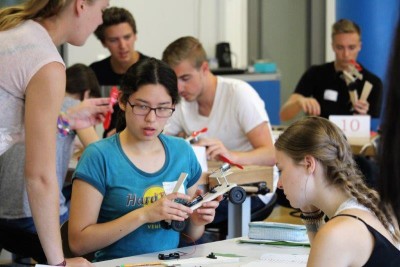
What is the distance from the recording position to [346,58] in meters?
6.08

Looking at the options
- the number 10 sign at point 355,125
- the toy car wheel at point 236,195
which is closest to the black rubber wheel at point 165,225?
the toy car wheel at point 236,195

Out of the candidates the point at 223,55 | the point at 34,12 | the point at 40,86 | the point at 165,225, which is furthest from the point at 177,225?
the point at 223,55

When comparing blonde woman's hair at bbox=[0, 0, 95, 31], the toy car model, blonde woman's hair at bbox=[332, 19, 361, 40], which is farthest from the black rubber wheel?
blonde woman's hair at bbox=[332, 19, 361, 40]

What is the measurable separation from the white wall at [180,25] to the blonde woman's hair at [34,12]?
4.60 meters

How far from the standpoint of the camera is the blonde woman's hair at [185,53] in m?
4.21

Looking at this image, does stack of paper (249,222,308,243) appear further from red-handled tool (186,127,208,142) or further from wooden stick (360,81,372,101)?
wooden stick (360,81,372,101)

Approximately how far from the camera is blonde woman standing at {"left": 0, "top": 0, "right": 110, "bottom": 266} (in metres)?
2.29

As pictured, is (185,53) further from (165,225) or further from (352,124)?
(352,124)

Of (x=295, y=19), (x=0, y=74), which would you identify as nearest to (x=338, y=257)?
(x=0, y=74)

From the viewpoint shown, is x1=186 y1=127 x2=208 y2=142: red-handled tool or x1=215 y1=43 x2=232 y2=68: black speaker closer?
x1=186 y1=127 x2=208 y2=142: red-handled tool

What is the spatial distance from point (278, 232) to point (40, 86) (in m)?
1.06

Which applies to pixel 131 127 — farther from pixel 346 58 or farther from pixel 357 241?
pixel 346 58

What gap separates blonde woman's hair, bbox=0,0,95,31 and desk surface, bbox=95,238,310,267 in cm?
79

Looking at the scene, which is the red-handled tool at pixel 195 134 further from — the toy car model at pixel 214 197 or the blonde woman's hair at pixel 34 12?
the blonde woman's hair at pixel 34 12
